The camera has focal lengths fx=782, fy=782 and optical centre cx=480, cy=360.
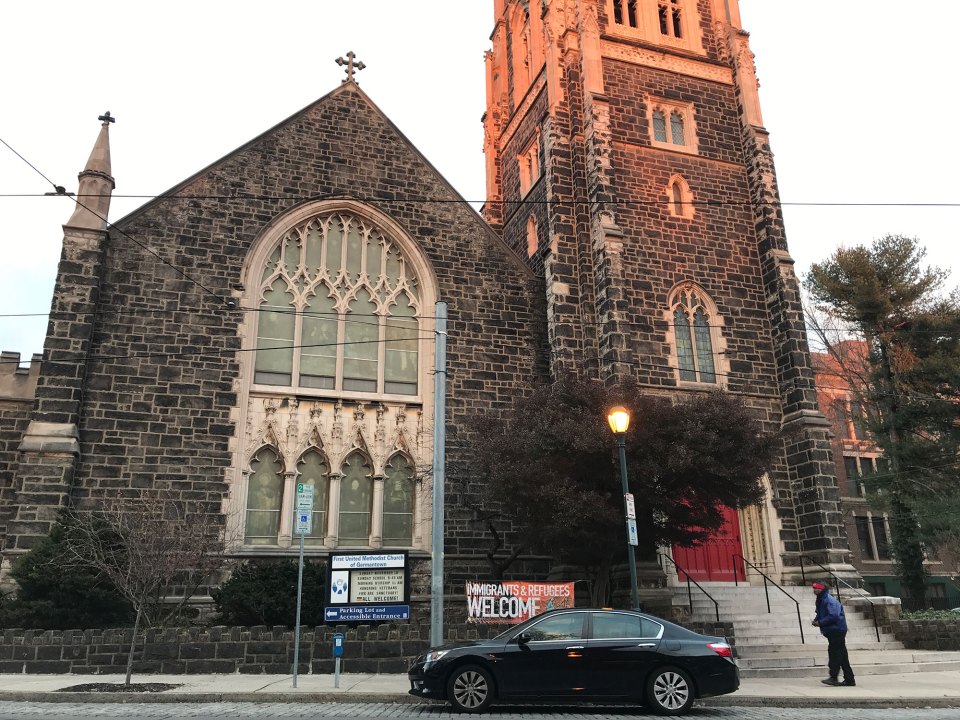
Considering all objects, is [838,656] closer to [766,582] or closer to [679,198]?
[766,582]

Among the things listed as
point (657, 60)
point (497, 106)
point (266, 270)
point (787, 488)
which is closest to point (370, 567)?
point (266, 270)

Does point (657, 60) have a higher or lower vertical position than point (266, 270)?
higher

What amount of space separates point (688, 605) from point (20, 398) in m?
14.9

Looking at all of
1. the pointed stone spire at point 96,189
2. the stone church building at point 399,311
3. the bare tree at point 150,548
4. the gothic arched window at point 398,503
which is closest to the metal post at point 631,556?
the stone church building at point 399,311

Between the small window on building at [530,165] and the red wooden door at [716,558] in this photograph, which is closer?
Answer: the red wooden door at [716,558]

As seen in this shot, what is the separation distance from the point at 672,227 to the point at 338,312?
9.49 m

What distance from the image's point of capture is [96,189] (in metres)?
17.9

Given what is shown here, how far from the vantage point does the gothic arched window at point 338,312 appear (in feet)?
61.3

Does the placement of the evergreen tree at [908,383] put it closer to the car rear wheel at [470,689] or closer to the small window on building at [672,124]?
the small window on building at [672,124]

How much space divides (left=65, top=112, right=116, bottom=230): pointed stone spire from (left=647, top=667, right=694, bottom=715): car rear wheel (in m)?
15.0

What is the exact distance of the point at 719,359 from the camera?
2062 cm

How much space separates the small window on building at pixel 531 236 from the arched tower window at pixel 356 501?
8.57 m

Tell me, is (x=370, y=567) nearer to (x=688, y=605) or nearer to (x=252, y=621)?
(x=252, y=621)

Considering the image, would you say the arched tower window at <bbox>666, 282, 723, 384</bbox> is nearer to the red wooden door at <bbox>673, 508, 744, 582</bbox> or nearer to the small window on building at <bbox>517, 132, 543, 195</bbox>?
the red wooden door at <bbox>673, 508, 744, 582</bbox>
